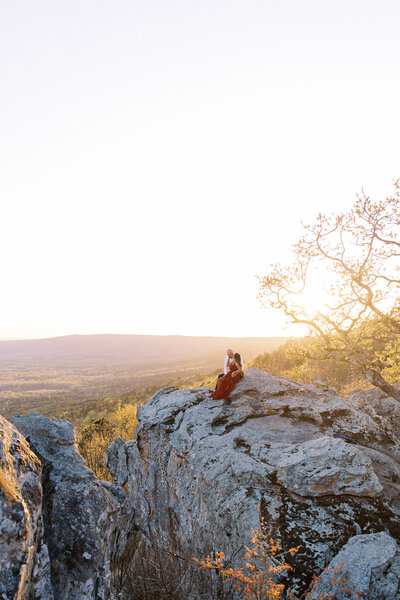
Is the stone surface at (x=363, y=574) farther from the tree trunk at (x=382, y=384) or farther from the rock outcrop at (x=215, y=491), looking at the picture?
the tree trunk at (x=382, y=384)

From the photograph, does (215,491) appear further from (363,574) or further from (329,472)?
(363,574)

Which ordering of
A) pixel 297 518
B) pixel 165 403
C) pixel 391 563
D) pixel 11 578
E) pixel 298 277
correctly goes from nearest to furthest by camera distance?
pixel 11 578 < pixel 391 563 < pixel 297 518 < pixel 165 403 < pixel 298 277

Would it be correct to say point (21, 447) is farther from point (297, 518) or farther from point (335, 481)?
point (335, 481)

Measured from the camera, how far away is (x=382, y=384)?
38.3 feet

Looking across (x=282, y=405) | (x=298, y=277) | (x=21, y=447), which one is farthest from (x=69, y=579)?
(x=298, y=277)

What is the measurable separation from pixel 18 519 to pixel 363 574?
16.8 ft

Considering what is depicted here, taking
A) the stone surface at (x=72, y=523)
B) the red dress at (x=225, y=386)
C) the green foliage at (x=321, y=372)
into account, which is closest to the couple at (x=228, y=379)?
the red dress at (x=225, y=386)

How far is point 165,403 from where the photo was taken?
41.0ft

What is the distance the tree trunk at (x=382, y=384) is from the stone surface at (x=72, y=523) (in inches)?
386

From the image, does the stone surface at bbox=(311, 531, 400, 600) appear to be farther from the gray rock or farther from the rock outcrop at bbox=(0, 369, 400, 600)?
the gray rock

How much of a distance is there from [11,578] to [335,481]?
606 cm

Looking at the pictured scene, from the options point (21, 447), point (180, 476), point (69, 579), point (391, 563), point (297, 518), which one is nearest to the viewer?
point (69, 579)

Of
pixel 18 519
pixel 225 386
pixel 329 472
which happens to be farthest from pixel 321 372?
pixel 18 519

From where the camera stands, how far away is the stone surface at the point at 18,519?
3084mm
